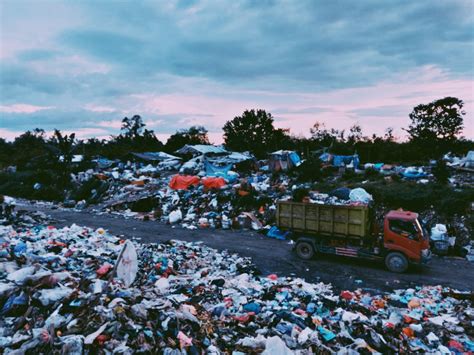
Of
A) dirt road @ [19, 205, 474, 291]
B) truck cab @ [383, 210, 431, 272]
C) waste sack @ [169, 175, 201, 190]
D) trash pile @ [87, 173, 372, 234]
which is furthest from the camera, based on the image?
waste sack @ [169, 175, 201, 190]

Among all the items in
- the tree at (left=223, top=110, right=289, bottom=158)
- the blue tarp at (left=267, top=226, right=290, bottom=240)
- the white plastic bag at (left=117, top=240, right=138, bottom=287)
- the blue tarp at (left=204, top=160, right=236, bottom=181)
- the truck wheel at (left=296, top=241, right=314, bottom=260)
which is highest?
the tree at (left=223, top=110, right=289, bottom=158)

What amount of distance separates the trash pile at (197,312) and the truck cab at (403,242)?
3.62 ft

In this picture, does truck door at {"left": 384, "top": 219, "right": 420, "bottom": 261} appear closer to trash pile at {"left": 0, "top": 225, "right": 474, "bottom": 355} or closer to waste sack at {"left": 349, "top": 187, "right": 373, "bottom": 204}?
trash pile at {"left": 0, "top": 225, "right": 474, "bottom": 355}

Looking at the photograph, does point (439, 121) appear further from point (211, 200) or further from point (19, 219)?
point (19, 219)

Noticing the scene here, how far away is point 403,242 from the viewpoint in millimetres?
8164

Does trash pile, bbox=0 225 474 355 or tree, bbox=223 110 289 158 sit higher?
tree, bbox=223 110 289 158

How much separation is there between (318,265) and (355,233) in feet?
4.53

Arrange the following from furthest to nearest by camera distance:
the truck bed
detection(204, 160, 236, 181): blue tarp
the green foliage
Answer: detection(204, 160, 236, 181): blue tarp
the green foliage
the truck bed

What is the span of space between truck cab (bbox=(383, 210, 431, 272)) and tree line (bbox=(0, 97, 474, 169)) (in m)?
17.8

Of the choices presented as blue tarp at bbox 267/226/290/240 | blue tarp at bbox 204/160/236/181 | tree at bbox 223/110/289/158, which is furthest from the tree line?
blue tarp at bbox 267/226/290/240

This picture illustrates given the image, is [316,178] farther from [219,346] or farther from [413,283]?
[219,346]

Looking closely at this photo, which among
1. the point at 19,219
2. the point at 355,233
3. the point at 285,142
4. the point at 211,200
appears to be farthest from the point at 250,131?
the point at 355,233

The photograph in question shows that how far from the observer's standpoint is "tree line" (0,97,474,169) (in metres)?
26.0

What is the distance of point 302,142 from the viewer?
34.5 m
